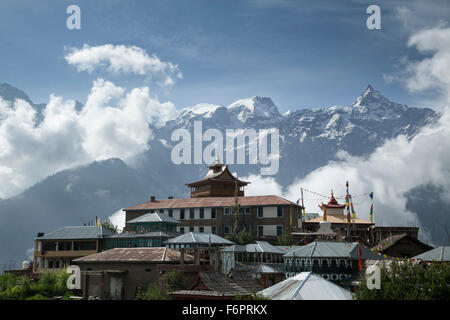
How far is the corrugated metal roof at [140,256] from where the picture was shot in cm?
5250

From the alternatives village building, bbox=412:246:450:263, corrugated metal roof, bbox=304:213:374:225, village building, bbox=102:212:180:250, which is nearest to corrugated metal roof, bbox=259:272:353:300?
village building, bbox=412:246:450:263

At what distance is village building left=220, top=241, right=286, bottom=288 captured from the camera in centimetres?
5036

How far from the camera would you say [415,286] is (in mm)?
26969

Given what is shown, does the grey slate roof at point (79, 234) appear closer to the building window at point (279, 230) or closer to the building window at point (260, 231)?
the building window at point (260, 231)

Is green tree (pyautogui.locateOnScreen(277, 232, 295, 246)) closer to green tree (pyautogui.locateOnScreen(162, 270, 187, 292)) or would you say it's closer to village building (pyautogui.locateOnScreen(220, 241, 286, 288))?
village building (pyautogui.locateOnScreen(220, 241, 286, 288))

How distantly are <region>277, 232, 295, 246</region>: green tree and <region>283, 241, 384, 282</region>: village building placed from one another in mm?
17656

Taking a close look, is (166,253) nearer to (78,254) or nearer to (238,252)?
(238,252)

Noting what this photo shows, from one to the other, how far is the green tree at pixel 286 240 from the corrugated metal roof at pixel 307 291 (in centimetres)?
4127

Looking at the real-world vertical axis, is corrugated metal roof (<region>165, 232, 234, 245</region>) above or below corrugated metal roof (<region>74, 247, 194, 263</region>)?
above

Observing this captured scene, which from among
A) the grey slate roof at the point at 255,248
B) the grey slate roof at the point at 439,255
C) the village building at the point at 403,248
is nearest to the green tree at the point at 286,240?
the village building at the point at 403,248

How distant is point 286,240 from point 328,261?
64.3 ft

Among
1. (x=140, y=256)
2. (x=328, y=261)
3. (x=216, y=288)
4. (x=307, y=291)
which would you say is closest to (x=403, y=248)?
(x=328, y=261)
